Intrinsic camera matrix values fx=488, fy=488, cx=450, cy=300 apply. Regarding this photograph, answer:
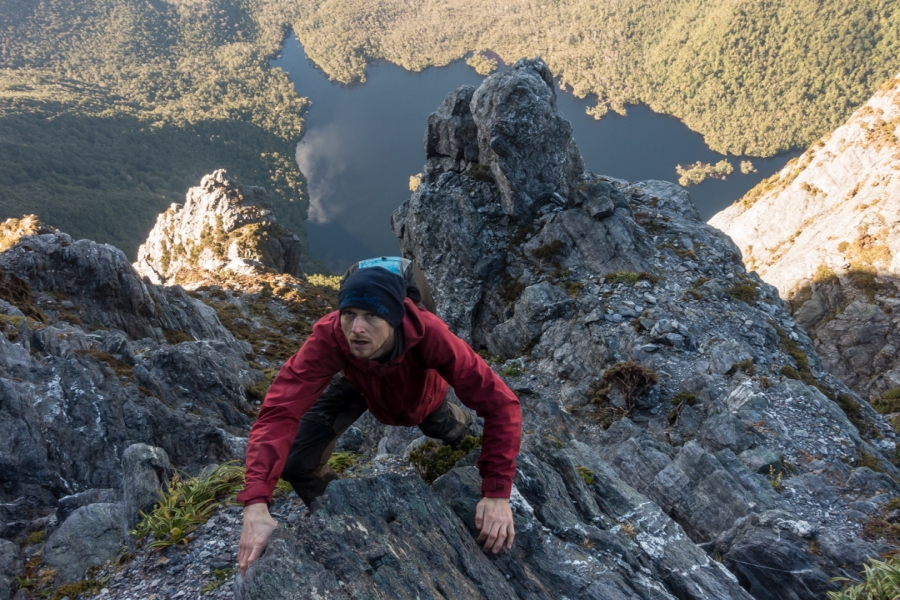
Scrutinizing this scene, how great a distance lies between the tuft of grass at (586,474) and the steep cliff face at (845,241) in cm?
5285

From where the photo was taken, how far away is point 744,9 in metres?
175

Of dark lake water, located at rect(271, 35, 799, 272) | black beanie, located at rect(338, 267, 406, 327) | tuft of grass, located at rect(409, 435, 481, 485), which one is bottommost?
tuft of grass, located at rect(409, 435, 481, 485)

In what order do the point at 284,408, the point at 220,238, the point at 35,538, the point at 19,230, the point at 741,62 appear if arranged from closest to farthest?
the point at 284,408 < the point at 35,538 < the point at 19,230 < the point at 220,238 < the point at 741,62

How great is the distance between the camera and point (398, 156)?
159 m

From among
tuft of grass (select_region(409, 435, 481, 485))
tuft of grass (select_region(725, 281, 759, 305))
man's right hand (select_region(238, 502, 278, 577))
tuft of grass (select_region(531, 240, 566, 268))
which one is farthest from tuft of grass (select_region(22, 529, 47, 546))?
tuft of grass (select_region(725, 281, 759, 305))

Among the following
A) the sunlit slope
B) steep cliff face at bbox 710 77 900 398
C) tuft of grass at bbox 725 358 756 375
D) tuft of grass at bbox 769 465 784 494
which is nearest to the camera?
tuft of grass at bbox 769 465 784 494

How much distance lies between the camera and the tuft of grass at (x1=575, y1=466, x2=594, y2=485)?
7.94 metres

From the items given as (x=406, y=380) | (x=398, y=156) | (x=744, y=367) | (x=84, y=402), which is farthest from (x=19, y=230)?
(x=398, y=156)

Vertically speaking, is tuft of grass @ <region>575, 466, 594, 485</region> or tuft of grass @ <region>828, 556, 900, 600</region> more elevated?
tuft of grass @ <region>575, 466, 594, 485</region>

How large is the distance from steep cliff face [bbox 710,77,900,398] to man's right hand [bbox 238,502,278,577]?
5826cm

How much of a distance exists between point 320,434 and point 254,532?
1562 millimetres

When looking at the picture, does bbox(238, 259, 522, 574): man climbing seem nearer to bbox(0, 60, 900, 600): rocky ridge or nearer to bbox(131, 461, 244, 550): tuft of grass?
bbox(0, 60, 900, 600): rocky ridge

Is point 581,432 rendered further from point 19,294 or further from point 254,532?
point 19,294

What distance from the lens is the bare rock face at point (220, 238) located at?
70688 millimetres
